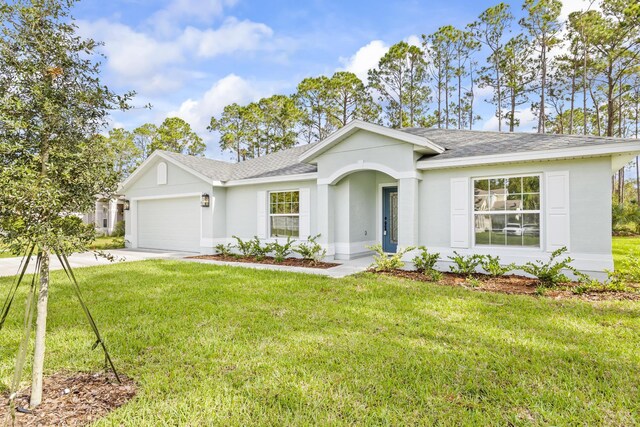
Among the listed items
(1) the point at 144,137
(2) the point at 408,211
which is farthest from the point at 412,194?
(1) the point at 144,137

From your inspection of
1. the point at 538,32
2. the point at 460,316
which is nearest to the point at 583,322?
the point at 460,316

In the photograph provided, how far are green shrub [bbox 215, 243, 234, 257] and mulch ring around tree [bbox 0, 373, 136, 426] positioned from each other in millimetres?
8695

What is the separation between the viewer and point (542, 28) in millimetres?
20547

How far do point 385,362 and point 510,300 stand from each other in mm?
3450

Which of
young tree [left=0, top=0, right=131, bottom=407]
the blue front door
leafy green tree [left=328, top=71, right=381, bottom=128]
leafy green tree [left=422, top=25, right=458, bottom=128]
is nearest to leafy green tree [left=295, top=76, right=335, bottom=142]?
leafy green tree [left=328, top=71, right=381, bottom=128]

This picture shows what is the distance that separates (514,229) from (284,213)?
6.86 metres

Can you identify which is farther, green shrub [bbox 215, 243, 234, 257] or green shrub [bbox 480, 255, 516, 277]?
green shrub [bbox 215, 243, 234, 257]

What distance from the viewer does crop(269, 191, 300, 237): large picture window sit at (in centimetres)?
1129

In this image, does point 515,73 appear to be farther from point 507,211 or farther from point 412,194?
point 412,194

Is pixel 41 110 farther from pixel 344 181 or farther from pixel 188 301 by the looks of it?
pixel 344 181

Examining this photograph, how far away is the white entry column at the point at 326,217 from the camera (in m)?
10.2

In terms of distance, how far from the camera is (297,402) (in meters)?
2.71

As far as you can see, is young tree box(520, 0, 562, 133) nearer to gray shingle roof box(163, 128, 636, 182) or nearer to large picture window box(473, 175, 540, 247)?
gray shingle roof box(163, 128, 636, 182)

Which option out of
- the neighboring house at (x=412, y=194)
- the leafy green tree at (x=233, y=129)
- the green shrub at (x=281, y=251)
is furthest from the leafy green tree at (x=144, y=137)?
the green shrub at (x=281, y=251)
